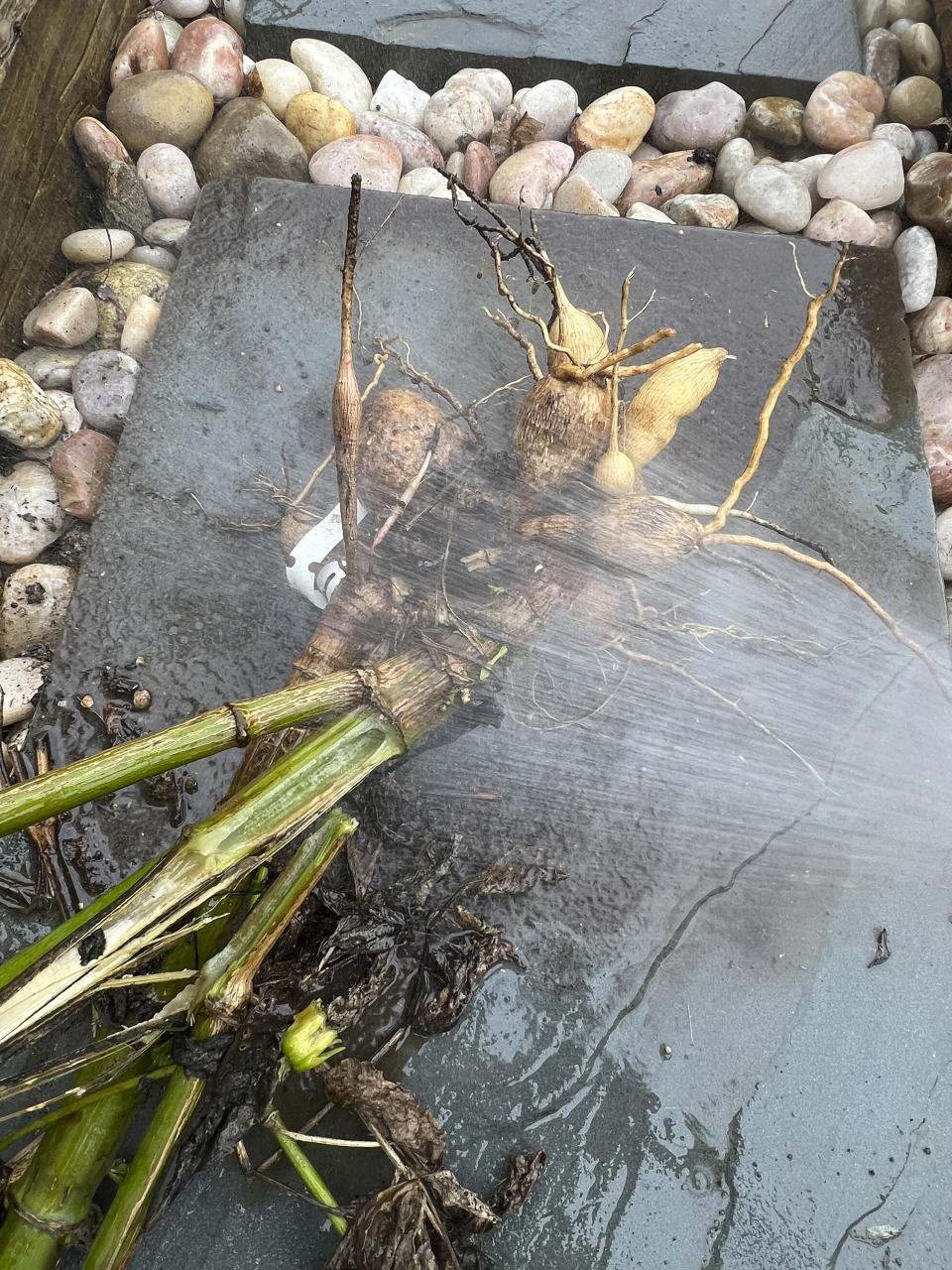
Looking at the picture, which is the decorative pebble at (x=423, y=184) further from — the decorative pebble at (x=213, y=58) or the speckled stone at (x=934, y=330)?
the speckled stone at (x=934, y=330)

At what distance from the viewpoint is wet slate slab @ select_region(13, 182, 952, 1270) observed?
4.03 feet

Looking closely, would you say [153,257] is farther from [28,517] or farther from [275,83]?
[28,517]

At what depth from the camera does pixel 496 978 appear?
4.32ft

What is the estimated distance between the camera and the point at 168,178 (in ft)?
6.79

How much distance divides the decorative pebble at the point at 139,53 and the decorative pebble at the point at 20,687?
5.29 ft

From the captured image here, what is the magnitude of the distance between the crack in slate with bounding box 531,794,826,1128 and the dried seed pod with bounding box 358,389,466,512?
0.81 m

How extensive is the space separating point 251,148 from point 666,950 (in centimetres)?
201

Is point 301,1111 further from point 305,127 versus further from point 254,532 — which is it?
point 305,127

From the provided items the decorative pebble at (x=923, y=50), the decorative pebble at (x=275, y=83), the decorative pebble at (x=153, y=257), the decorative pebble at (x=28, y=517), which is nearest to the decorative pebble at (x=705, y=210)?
the decorative pebble at (x=923, y=50)

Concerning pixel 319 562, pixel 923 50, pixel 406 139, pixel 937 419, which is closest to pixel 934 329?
pixel 937 419

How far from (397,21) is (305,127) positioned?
531 millimetres

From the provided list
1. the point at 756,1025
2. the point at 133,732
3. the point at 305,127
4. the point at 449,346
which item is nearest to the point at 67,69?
the point at 305,127

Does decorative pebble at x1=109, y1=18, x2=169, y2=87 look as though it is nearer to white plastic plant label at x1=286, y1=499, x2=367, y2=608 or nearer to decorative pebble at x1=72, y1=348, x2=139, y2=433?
decorative pebble at x1=72, y1=348, x2=139, y2=433

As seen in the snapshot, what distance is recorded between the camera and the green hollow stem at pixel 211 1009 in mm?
1000
